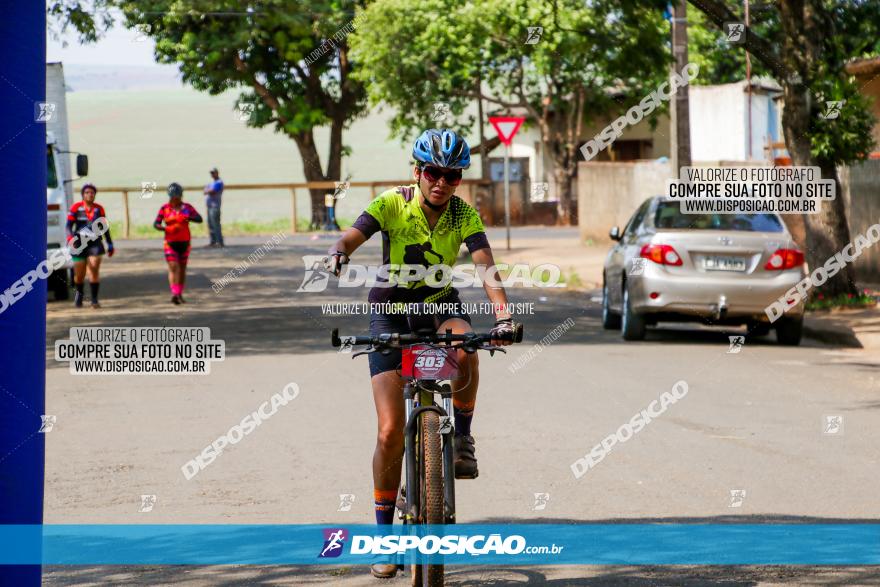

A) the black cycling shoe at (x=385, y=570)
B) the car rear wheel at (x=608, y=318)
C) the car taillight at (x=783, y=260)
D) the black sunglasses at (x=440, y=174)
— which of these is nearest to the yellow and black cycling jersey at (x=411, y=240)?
the black sunglasses at (x=440, y=174)

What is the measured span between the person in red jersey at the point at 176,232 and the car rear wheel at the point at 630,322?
7340mm

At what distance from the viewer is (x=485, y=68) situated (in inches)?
1861

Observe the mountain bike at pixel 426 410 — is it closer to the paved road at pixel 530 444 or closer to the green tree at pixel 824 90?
the paved road at pixel 530 444

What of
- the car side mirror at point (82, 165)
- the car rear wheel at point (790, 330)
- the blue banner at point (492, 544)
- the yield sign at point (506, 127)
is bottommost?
the blue banner at point (492, 544)

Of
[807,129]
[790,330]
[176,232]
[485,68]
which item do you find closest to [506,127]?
[176,232]

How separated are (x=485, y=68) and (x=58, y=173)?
978 inches

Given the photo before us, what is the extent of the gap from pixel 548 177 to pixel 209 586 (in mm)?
49249

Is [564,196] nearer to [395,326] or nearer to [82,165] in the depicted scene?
[82,165]

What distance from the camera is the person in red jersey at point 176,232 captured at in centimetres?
2123

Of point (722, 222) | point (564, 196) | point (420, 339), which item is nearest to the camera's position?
point (420, 339)

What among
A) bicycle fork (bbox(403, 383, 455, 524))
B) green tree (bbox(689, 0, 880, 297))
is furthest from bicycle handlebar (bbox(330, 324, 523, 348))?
green tree (bbox(689, 0, 880, 297))

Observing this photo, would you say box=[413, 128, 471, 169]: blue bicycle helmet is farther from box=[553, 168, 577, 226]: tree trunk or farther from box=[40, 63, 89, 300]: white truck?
box=[553, 168, 577, 226]: tree trunk

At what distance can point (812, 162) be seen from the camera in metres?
19.4

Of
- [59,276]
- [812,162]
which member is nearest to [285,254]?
[59,276]
